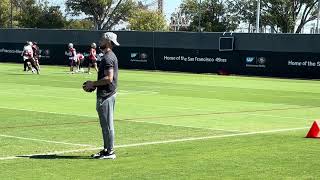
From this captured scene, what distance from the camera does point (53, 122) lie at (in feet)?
56.5

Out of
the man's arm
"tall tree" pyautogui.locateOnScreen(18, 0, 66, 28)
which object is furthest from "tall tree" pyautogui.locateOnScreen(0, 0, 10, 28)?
the man's arm

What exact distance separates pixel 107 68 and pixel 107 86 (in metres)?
0.30

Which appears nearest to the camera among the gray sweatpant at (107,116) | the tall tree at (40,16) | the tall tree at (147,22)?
the gray sweatpant at (107,116)

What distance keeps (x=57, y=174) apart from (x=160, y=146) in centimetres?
340

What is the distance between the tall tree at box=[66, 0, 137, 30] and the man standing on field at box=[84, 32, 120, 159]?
262ft

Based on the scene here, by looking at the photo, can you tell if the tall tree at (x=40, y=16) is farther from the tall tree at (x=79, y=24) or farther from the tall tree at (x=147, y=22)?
the tall tree at (x=147, y=22)

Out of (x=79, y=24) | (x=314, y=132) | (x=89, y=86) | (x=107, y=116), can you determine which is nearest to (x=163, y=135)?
(x=314, y=132)

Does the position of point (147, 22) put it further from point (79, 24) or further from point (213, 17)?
point (79, 24)

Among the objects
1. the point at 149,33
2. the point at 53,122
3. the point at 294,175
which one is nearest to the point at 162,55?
the point at 149,33

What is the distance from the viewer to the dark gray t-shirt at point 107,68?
38.1 feet

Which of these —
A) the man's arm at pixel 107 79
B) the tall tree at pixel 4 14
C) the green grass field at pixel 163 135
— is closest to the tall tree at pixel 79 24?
the tall tree at pixel 4 14

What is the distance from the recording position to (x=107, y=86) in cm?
1173

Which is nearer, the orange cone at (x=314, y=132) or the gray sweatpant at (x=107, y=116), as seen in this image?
the gray sweatpant at (x=107, y=116)

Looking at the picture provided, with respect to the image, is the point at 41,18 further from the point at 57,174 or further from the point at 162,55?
the point at 57,174
